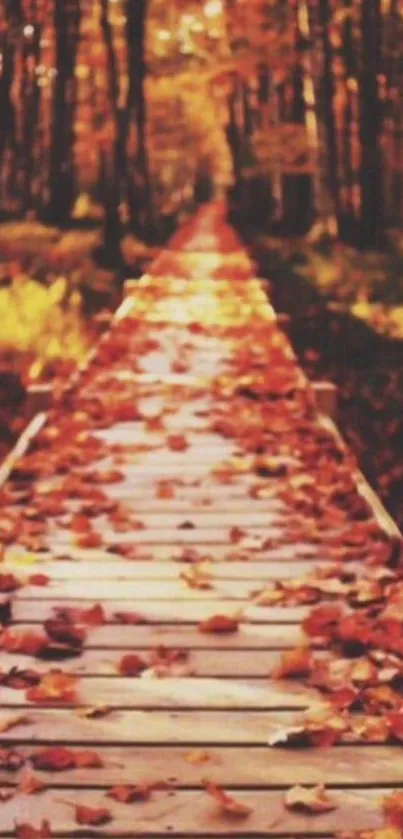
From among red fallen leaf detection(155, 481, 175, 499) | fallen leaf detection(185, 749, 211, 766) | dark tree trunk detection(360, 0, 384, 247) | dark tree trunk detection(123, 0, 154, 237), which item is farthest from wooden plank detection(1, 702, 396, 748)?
dark tree trunk detection(123, 0, 154, 237)

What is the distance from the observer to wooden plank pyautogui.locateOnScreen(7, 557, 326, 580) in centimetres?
688

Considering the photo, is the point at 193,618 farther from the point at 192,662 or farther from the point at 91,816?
the point at 91,816

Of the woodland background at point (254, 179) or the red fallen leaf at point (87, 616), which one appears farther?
the woodland background at point (254, 179)

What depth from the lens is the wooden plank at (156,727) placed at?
4.75 metres

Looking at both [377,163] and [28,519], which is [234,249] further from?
[28,519]

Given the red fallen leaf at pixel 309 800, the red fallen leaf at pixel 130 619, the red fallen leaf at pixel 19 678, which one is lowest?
the red fallen leaf at pixel 130 619

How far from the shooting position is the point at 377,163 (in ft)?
90.0

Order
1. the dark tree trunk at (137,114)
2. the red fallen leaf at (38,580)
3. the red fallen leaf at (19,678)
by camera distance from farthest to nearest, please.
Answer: the dark tree trunk at (137,114) → the red fallen leaf at (38,580) → the red fallen leaf at (19,678)

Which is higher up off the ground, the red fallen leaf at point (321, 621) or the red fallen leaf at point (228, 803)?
the red fallen leaf at point (228, 803)

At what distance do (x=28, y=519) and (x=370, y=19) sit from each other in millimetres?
21005

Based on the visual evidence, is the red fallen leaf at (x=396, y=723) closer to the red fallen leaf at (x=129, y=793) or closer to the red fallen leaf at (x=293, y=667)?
the red fallen leaf at (x=293, y=667)

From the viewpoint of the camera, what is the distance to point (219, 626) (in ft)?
19.7

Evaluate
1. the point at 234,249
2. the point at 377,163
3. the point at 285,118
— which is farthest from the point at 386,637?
the point at 234,249

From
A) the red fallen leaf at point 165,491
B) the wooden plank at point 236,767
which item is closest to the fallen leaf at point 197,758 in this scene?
the wooden plank at point 236,767
